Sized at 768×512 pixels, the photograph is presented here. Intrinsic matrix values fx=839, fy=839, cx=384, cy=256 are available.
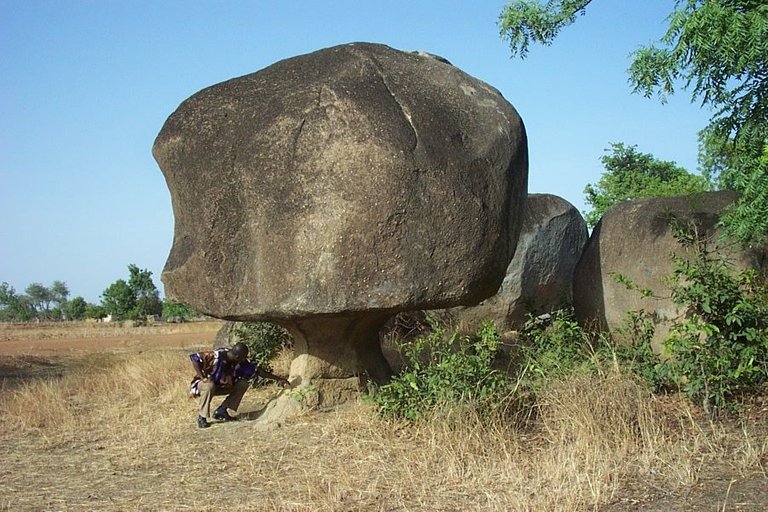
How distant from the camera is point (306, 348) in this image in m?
7.17

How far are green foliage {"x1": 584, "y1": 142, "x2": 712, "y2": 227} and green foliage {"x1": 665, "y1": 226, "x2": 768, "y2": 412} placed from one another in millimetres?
11959

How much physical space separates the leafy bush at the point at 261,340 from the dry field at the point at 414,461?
1.84m

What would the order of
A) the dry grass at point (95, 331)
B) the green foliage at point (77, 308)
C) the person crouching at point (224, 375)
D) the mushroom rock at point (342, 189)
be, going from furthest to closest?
the green foliage at point (77, 308) < the dry grass at point (95, 331) < the person crouching at point (224, 375) < the mushroom rock at point (342, 189)

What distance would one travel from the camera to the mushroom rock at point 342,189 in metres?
5.86

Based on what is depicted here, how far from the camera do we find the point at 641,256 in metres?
8.17

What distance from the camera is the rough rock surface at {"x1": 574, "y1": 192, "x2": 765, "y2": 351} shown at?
309 inches

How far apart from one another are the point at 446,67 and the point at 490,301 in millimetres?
4892

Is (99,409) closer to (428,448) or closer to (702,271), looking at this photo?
(428,448)

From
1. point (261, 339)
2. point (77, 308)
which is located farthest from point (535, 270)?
point (77, 308)

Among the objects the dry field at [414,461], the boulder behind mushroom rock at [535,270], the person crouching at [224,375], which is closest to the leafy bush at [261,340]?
the person crouching at [224,375]

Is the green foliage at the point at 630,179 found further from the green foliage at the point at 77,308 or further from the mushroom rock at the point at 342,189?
the green foliage at the point at 77,308

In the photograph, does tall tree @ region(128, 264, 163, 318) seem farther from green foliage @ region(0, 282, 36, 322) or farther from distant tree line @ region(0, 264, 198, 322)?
green foliage @ region(0, 282, 36, 322)

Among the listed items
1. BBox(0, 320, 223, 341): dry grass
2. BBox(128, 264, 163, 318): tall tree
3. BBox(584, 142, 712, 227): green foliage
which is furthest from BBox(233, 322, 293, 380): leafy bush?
BBox(128, 264, 163, 318): tall tree

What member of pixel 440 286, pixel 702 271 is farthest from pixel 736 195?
pixel 440 286
